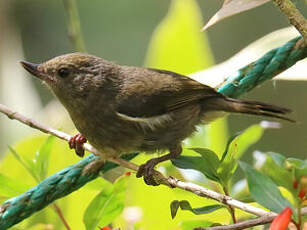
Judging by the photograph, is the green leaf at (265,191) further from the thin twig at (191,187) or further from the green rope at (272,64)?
the green rope at (272,64)

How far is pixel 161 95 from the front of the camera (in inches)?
131

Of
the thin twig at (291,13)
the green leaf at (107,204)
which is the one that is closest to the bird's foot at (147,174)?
the green leaf at (107,204)

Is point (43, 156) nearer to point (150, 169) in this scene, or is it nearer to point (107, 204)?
point (107, 204)

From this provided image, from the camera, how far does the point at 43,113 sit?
13.0 ft

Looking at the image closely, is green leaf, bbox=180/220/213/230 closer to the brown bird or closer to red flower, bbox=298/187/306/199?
red flower, bbox=298/187/306/199

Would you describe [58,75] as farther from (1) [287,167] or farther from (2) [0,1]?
(2) [0,1]

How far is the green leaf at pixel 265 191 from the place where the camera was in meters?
1.80

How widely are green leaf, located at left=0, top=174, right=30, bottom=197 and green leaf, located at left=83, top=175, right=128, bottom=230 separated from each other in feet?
1.05

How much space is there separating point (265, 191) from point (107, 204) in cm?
57

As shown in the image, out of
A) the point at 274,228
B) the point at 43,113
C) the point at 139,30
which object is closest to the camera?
the point at 274,228

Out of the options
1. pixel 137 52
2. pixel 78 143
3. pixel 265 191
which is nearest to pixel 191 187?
pixel 265 191

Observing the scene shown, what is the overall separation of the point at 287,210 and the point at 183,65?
1.89 meters

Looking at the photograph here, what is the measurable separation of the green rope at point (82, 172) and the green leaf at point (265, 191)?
75 centimetres

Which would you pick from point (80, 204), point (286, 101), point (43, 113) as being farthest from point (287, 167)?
point (286, 101)
